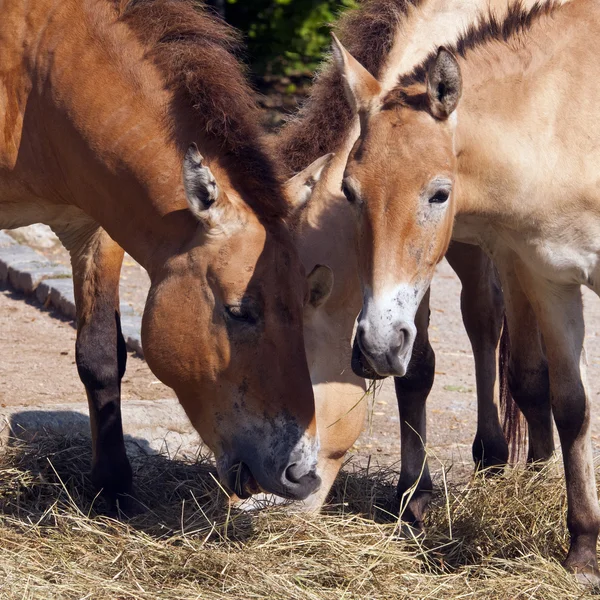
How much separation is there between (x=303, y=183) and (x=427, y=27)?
1.18 metres

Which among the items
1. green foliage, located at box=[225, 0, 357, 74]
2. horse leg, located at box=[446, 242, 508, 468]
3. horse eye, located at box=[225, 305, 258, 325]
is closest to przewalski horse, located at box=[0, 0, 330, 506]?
horse eye, located at box=[225, 305, 258, 325]

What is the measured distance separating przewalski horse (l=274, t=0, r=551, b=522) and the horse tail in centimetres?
20

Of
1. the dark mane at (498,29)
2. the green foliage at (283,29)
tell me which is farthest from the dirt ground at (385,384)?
the green foliage at (283,29)

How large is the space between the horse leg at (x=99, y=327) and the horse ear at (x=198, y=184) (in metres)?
1.26

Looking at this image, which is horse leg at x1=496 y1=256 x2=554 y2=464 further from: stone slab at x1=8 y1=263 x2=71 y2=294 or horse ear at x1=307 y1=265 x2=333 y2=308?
stone slab at x1=8 y1=263 x2=71 y2=294

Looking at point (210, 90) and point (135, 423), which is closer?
point (210, 90)

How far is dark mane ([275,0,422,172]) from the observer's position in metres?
3.93

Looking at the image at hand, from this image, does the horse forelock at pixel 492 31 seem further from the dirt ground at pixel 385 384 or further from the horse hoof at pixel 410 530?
the horse hoof at pixel 410 530

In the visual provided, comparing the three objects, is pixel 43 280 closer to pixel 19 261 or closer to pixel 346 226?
pixel 19 261

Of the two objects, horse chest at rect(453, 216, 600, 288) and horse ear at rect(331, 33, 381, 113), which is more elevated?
horse ear at rect(331, 33, 381, 113)

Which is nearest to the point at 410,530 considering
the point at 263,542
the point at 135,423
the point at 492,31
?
the point at 263,542

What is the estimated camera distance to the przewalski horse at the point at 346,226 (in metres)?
3.87

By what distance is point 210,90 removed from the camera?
3.50m

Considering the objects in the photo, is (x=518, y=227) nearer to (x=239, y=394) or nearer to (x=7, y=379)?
(x=239, y=394)
